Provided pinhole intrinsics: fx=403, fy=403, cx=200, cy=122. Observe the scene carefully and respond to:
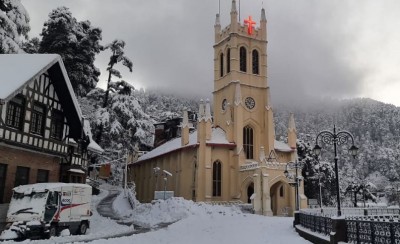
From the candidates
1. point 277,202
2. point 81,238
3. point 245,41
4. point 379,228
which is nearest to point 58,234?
point 81,238

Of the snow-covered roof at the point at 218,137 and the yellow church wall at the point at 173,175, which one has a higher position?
the snow-covered roof at the point at 218,137

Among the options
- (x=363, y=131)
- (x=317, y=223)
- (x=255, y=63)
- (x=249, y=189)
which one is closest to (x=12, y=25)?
(x=317, y=223)

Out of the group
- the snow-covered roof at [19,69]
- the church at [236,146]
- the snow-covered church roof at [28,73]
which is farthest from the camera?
the church at [236,146]

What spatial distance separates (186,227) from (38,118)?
10.7 meters

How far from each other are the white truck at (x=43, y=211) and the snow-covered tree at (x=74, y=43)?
26.0 metres

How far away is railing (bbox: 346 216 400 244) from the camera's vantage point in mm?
11906

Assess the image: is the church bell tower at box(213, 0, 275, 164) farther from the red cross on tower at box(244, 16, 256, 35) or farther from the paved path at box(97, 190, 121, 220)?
the paved path at box(97, 190, 121, 220)

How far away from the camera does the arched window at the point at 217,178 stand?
46.3 metres

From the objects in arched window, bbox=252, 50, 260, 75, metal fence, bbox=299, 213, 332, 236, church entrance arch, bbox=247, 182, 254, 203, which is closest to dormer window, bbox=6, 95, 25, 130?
metal fence, bbox=299, 213, 332, 236

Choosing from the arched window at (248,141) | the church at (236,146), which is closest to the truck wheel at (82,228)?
the church at (236,146)

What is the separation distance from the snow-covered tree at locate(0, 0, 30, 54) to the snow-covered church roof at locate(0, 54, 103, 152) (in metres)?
5.92

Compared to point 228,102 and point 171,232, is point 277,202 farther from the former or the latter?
point 171,232

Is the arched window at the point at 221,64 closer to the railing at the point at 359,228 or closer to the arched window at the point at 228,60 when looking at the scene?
the arched window at the point at 228,60

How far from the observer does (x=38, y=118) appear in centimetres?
2347
